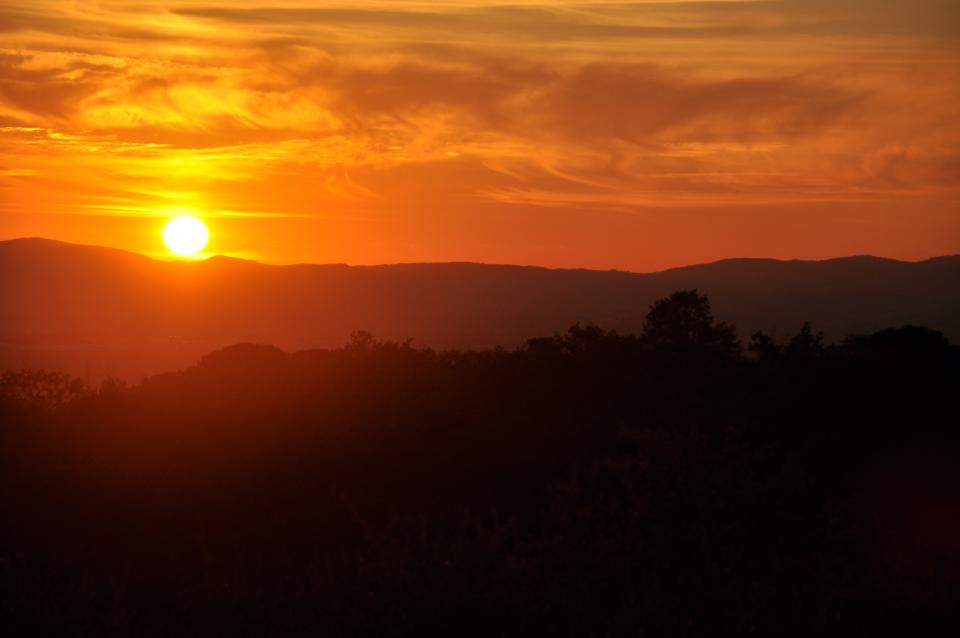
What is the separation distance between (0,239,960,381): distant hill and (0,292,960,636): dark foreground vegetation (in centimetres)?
5166

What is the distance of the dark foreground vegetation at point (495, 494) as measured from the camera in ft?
24.7

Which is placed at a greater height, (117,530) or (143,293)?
(143,293)

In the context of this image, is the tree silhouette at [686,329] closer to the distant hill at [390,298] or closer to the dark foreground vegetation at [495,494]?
the dark foreground vegetation at [495,494]

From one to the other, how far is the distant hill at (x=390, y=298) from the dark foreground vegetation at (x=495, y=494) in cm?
5166

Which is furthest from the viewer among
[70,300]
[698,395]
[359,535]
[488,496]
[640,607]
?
[70,300]

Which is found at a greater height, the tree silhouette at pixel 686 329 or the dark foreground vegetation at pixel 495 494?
the tree silhouette at pixel 686 329

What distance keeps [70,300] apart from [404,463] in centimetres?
10122

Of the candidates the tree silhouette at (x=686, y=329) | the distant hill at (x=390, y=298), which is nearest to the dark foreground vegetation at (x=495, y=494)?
the tree silhouette at (x=686, y=329)

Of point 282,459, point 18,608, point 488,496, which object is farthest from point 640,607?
point 282,459

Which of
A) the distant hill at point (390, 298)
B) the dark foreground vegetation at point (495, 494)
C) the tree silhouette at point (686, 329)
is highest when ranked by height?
the distant hill at point (390, 298)

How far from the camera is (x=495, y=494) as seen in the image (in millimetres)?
13234

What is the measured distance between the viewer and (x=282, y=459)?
13.2 meters

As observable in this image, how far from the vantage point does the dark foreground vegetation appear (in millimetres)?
7527

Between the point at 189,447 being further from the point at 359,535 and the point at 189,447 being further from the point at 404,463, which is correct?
the point at 359,535
